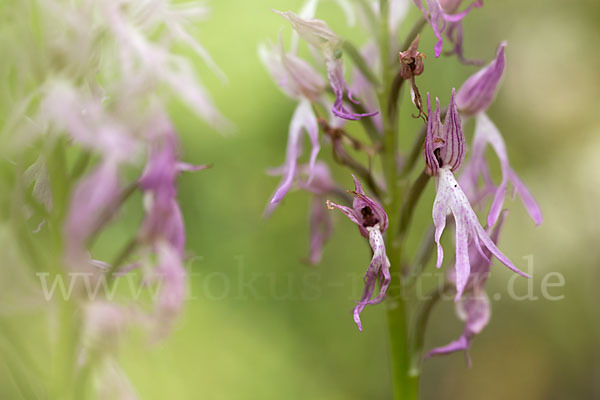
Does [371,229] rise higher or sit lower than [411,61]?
lower

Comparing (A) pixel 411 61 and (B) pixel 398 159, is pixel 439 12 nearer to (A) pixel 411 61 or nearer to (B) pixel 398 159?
(A) pixel 411 61

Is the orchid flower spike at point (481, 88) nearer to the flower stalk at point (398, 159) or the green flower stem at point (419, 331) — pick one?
the flower stalk at point (398, 159)

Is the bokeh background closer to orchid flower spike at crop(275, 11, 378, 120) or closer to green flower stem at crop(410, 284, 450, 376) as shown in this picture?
green flower stem at crop(410, 284, 450, 376)

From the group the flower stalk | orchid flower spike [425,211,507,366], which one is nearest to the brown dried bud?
the flower stalk

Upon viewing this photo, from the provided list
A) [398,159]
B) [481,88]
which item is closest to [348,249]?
[398,159]

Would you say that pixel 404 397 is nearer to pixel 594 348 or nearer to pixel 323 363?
pixel 323 363
